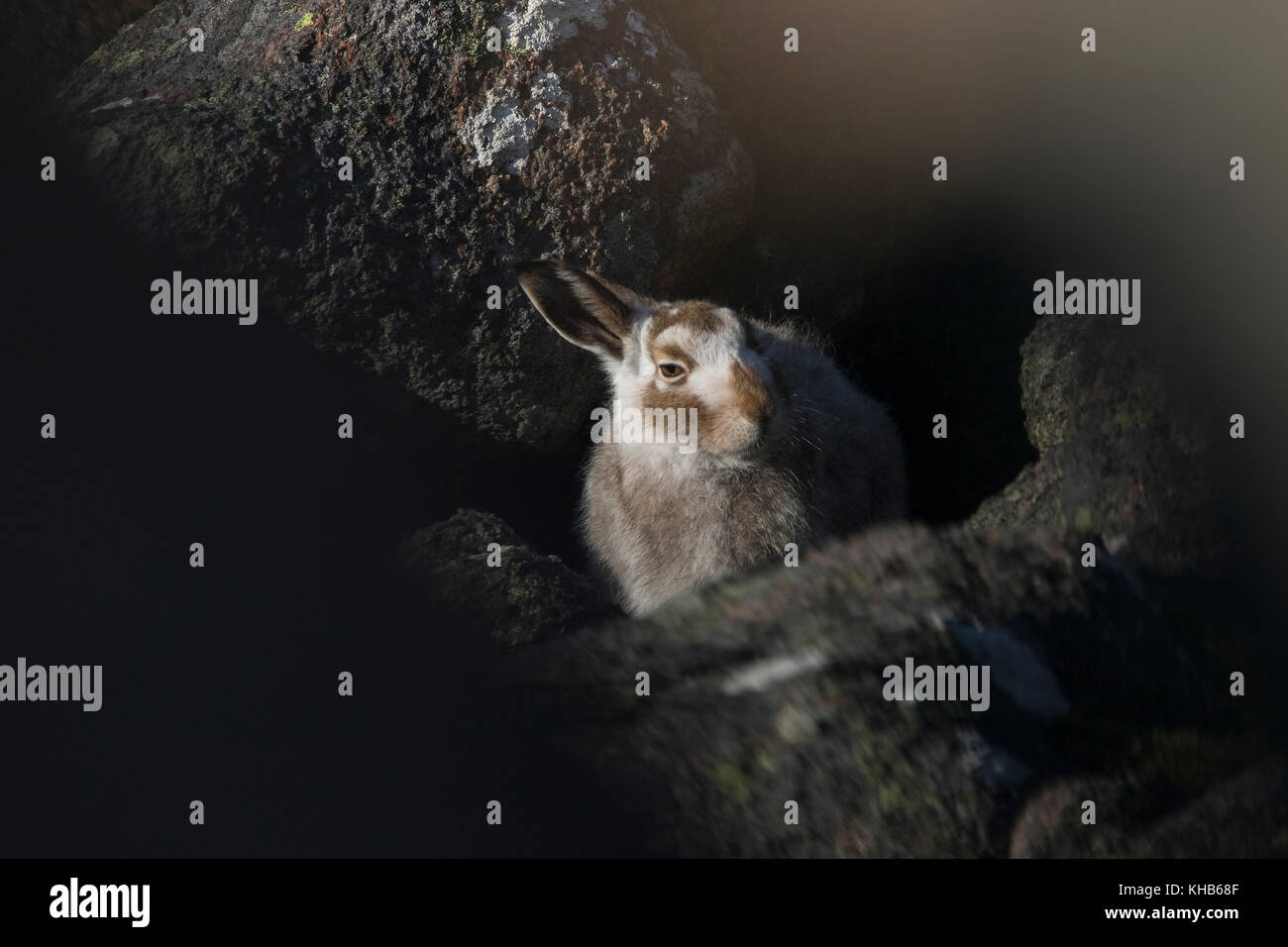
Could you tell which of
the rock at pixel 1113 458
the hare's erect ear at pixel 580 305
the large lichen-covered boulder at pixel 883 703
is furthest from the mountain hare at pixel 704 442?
the large lichen-covered boulder at pixel 883 703

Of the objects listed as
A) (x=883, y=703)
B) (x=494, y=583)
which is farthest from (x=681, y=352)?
(x=883, y=703)

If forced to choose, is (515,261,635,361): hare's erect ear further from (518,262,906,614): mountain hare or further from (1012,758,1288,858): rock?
(1012,758,1288,858): rock

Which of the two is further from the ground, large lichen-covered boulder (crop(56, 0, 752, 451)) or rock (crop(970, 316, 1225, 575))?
large lichen-covered boulder (crop(56, 0, 752, 451))

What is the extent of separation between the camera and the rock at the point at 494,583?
5379 millimetres

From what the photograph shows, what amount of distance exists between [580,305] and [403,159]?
4.64 ft

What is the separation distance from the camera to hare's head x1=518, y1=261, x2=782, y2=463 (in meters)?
5.34

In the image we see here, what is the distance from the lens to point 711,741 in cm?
379

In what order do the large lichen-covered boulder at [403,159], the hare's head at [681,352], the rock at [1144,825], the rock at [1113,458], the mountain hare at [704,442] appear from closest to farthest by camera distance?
the rock at [1144,825] → the rock at [1113,458] → the hare's head at [681,352] → the mountain hare at [704,442] → the large lichen-covered boulder at [403,159]

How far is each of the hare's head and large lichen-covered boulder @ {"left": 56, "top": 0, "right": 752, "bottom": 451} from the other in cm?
72

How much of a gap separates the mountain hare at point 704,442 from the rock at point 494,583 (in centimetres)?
53

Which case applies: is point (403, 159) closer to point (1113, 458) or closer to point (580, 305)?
point (580, 305)

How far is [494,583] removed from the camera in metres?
5.62

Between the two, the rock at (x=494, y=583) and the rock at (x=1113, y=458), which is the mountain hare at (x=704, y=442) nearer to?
the rock at (x=494, y=583)

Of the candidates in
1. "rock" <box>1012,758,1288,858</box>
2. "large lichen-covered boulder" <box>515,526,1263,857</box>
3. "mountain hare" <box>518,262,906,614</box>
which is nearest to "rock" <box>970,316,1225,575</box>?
"large lichen-covered boulder" <box>515,526,1263,857</box>
